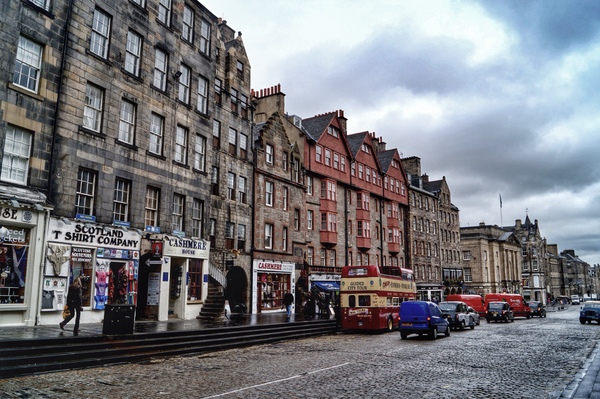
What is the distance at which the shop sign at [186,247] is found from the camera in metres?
23.8

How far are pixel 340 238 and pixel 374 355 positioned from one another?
27.7 metres

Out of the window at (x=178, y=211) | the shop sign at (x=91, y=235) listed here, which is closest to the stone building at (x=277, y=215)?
the window at (x=178, y=211)

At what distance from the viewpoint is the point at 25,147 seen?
1781 cm

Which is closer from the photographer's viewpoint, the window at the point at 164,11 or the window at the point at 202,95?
the window at the point at 164,11

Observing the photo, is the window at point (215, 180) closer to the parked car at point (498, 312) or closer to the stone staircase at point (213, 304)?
the stone staircase at point (213, 304)

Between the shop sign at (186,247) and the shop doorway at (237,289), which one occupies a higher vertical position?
the shop sign at (186,247)

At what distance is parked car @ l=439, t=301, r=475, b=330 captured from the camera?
28.3m

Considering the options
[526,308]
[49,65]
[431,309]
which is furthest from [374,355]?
[526,308]

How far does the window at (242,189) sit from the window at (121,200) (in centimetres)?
1040

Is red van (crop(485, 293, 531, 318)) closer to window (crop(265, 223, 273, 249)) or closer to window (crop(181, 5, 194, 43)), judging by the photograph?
window (crop(265, 223, 273, 249))

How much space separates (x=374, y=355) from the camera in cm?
1644

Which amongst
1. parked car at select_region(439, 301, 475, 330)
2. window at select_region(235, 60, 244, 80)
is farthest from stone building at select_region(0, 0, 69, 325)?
parked car at select_region(439, 301, 475, 330)

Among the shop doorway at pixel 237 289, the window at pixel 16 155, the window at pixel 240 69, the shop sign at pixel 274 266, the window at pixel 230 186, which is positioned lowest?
the shop doorway at pixel 237 289

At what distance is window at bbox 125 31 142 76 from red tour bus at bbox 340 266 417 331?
16.3 metres
